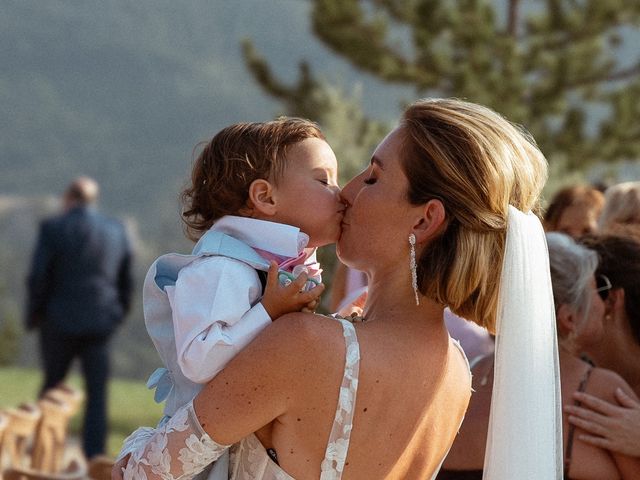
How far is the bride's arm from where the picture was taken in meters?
2.04

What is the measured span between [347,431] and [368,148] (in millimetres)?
12975

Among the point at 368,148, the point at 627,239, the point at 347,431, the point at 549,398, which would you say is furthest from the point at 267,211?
the point at 368,148

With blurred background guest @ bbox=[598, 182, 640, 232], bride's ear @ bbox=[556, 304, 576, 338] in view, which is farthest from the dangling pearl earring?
blurred background guest @ bbox=[598, 182, 640, 232]

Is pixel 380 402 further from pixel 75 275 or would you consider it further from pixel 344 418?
pixel 75 275

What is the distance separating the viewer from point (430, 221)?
89.0 inches

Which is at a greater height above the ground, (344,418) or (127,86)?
(344,418)

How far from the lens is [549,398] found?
93.3 inches

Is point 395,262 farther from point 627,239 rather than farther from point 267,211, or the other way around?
point 627,239

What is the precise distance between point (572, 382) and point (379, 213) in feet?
3.29

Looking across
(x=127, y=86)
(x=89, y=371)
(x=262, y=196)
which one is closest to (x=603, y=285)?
(x=262, y=196)

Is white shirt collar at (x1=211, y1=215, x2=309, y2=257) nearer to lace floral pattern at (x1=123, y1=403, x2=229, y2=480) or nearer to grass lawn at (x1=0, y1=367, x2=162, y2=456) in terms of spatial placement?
lace floral pattern at (x1=123, y1=403, x2=229, y2=480)

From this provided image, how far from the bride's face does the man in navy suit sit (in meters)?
6.63

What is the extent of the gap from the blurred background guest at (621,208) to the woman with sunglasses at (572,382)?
49.7 inches

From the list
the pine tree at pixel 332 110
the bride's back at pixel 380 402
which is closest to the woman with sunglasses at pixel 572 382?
the bride's back at pixel 380 402
